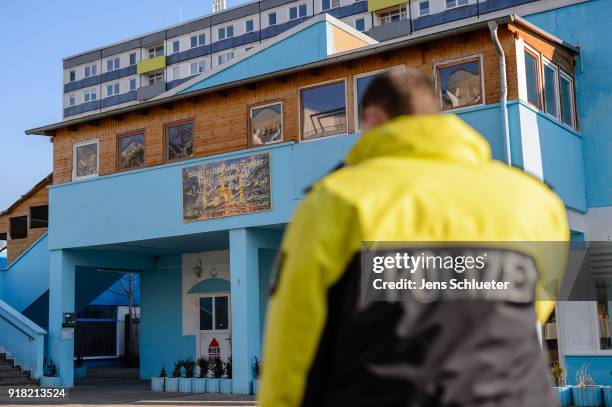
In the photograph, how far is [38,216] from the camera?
91.2 ft

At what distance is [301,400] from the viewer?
2.02m

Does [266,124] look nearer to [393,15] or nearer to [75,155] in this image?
[75,155]

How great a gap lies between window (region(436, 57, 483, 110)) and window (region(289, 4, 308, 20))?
166 feet

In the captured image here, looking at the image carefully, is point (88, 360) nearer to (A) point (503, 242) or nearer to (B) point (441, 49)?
(B) point (441, 49)

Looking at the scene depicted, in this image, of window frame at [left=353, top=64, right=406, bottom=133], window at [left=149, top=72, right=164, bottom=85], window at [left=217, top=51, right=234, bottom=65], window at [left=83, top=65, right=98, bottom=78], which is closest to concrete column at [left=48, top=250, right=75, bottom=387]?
window frame at [left=353, top=64, right=406, bottom=133]

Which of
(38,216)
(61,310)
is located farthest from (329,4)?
(61,310)

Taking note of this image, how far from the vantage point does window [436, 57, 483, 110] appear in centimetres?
1536

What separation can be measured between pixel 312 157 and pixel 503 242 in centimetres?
1468

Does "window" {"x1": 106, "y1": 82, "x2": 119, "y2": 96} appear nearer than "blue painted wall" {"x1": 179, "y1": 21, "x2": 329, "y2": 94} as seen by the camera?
No

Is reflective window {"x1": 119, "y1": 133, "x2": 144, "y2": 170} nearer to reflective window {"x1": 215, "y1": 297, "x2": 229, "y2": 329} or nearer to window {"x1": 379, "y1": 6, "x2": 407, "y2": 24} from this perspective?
reflective window {"x1": 215, "y1": 297, "x2": 229, "y2": 329}

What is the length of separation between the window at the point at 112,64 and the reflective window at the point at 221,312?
191 feet

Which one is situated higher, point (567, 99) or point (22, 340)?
point (567, 99)

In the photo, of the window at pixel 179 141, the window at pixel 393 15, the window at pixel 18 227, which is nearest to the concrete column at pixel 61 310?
the window at pixel 179 141

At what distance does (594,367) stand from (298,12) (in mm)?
52340
